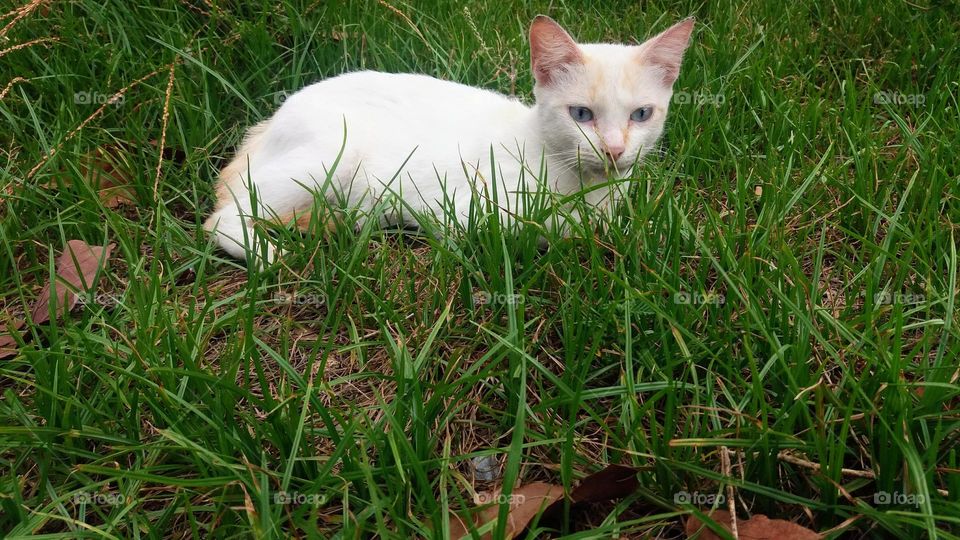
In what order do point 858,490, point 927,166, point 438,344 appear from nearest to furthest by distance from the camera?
point 858,490, point 438,344, point 927,166

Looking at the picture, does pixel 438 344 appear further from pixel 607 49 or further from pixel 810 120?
pixel 810 120

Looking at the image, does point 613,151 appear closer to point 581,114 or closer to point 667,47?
point 581,114

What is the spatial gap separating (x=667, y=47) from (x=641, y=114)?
244mm

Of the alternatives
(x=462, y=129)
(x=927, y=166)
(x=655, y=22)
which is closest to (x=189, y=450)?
(x=462, y=129)

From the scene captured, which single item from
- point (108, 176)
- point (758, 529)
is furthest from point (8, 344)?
point (758, 529)

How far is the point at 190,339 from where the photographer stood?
1825 millimetres

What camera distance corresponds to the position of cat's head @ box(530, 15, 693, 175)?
2.43 metres

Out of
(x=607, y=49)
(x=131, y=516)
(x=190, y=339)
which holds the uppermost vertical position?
(x=607, y=49)

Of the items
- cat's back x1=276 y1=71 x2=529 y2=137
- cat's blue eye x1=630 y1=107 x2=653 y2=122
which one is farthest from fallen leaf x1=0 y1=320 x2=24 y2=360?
cat's blue eye x1=630 y1=107 x2=653 y2=122

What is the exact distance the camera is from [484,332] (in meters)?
1.98

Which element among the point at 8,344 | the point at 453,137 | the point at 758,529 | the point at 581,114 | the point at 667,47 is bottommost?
the point at 758,529

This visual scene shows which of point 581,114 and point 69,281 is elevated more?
point 581,114

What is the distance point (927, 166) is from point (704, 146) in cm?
76

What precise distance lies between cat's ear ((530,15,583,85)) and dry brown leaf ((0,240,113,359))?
155 cm
